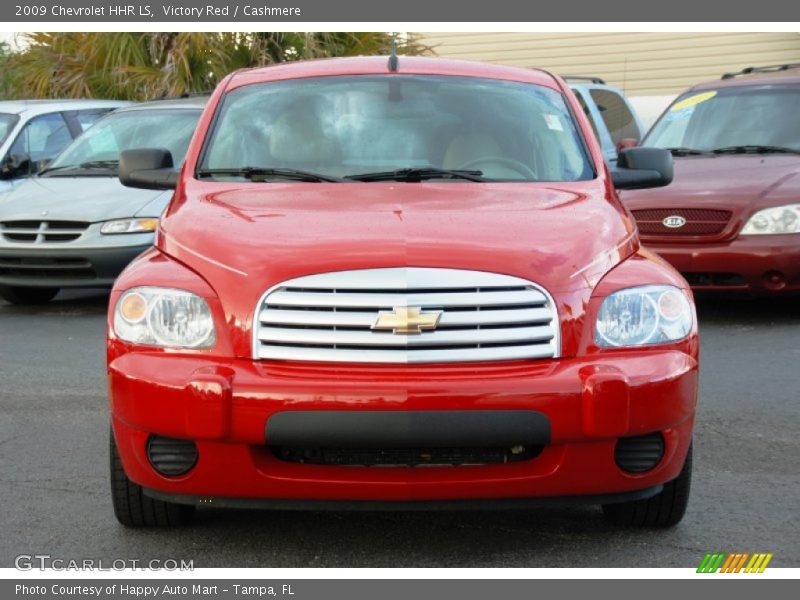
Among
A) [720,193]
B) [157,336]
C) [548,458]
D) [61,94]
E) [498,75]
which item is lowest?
[61,94]

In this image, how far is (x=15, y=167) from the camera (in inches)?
472

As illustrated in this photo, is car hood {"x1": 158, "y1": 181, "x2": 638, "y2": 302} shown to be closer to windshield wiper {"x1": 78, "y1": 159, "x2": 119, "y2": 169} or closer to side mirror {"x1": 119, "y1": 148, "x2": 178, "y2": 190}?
side mirror {"x1": 119, "y1": 148, "x2": 178, "y2": 190}

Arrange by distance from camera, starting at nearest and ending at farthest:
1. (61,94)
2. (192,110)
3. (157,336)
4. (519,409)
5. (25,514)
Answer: (519,409) < (157,336) < (25,514) < (192,110) < (61,94)

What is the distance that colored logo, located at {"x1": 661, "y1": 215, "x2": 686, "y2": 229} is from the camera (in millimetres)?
9703

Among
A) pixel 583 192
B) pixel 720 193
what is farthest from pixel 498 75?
pixel 720 193

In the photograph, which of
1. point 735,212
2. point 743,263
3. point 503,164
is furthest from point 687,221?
point 503,164

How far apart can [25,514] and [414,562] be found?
1520 millimetres

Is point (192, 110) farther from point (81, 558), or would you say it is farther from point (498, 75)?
point (81, 558)

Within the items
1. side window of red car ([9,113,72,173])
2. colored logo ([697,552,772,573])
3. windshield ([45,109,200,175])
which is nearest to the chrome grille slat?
colored logo ([697,552,772,573])

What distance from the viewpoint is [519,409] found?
4.24m

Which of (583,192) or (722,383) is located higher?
(583,192)

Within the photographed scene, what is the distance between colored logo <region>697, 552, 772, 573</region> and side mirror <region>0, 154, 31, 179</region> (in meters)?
8.78

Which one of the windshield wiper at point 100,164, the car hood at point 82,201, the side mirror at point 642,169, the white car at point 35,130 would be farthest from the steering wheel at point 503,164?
the white car at point 35,130

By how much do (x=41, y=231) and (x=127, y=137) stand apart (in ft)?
4.99
